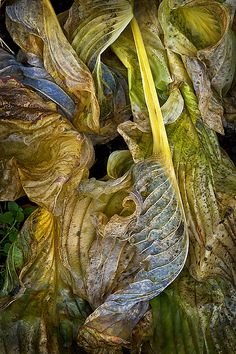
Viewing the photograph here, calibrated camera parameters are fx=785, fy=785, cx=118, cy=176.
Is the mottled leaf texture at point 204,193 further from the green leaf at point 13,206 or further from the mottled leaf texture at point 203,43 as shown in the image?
the green leaf at point 13,206

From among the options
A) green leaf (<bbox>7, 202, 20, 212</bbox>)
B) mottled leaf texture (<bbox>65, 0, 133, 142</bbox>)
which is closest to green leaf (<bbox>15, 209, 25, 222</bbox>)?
green leaf (<bbox>7, 202, 20, 212</bbox>)

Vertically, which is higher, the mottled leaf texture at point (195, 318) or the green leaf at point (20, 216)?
the green leaf at point (20, 216)

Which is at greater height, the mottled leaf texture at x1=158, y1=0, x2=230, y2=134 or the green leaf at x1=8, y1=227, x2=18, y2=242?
the mottled leaf texture at x1=158, y1=0, x2=230, y2=134

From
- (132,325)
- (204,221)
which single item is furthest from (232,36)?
(132,325)

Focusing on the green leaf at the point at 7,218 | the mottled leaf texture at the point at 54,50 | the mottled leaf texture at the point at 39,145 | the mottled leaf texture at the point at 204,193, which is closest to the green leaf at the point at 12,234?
the green leaf at the point at 7,218

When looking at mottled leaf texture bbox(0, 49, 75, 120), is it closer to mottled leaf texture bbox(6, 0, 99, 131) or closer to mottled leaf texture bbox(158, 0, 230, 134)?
mottled leaf texture bbox(6, 0, 99, 131)

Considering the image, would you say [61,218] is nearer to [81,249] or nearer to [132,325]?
[81,249]
